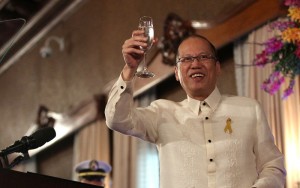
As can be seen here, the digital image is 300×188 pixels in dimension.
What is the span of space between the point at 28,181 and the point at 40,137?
0.26 metres

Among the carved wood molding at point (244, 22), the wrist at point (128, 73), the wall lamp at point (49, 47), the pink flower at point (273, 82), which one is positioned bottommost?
the wrist at point (128, 73)

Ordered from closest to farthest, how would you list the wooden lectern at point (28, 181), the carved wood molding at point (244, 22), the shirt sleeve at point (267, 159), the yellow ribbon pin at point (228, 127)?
the wooden lectern at point (28, 181)
the shirt sleeve at point (267, 159)
the yellow ribbon pin at point (228, 127)
the carved wood molding at point (244, 22)

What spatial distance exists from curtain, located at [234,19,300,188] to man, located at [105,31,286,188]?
2.02 metres

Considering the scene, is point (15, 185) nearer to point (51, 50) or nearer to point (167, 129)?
point (167, 129)

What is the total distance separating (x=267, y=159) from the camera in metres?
2.43

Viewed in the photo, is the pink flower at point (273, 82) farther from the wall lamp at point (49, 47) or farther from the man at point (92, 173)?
the wall lamp at point (49, 47)

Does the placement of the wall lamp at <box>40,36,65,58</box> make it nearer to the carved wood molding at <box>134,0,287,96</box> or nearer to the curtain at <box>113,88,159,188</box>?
the curtain at <box>113,88,159,188</box>

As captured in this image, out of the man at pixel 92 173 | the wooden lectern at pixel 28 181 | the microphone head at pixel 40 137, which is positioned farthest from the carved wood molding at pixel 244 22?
the wooden lectern at pixel 28 181

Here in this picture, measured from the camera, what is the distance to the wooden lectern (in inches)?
77.1

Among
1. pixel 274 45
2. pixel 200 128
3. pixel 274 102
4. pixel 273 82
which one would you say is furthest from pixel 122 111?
pixel 274 102

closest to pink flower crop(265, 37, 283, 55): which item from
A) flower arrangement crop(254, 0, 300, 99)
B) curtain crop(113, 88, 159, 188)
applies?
flower arrangement crop(254, 0, 300, 99)

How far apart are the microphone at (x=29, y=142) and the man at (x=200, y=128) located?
10.7 inches

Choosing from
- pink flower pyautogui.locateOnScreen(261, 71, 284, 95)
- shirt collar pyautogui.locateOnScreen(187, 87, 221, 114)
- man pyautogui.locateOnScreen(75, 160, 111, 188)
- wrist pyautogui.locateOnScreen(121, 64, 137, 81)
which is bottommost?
shirt collar pyautogui.locateOnScreen(187, 87, 221, 114)

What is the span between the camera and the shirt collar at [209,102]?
2.54 meters
